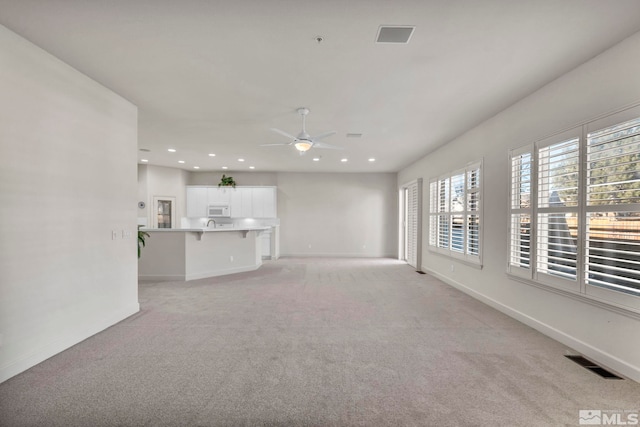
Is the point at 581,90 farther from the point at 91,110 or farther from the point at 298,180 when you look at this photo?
the point at 298,180

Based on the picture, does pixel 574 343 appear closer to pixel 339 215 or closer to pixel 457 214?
pixel 457 214

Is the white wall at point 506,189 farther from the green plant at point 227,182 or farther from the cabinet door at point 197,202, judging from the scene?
the cabinet door at point 197,202

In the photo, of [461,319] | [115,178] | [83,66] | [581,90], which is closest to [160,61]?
[83,66]

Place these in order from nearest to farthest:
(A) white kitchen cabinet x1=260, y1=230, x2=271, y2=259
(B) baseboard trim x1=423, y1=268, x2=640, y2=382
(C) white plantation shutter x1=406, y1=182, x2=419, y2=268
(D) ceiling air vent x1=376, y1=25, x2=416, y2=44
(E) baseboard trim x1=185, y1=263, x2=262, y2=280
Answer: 1. (D) ceiling air vent x1=376, y1=25, x2=416, y2=44
2. (B) baseboard trim x1=423, y1=268, x2=640, y2=382
3. (E) baseboard trim x1=185, y1=263, x2=262, y2=280
4. (C) white plantation shutter x1=406, y1=182, x2=419, y2=268
5. (A) white kitchen cabinet x1=260, y1=230, x2=271, y2=259

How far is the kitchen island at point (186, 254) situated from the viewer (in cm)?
575

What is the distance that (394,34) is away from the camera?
232 centimetres

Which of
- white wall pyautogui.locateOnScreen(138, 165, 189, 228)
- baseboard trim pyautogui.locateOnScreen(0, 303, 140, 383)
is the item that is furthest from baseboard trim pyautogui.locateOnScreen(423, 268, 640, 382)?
white wall pyautogui.locateOnScreen(138, 165, 189, 228)

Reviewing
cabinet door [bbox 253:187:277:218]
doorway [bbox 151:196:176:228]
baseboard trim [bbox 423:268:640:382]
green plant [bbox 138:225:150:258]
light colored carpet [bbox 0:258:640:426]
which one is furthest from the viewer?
cabinet door [bbox 253:187:277:218]

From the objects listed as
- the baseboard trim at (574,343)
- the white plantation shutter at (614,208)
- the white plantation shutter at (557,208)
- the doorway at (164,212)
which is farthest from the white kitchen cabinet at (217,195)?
the white plantation shutter at (614,208)

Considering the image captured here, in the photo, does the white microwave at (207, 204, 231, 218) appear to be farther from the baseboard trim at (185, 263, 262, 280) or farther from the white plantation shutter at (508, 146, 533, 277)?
the white plantation shutter at (508, 146, 533, 277)

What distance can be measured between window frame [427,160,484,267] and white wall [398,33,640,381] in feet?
0.50

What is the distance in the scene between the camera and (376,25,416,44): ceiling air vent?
225 cm

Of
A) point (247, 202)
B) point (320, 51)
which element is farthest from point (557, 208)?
point (247, 202)

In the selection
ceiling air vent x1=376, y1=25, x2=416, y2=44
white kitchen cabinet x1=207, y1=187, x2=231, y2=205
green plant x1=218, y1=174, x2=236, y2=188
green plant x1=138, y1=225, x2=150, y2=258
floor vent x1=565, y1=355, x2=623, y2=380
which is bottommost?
floor vent x1=565, y1=355, x2=623, y2=380
